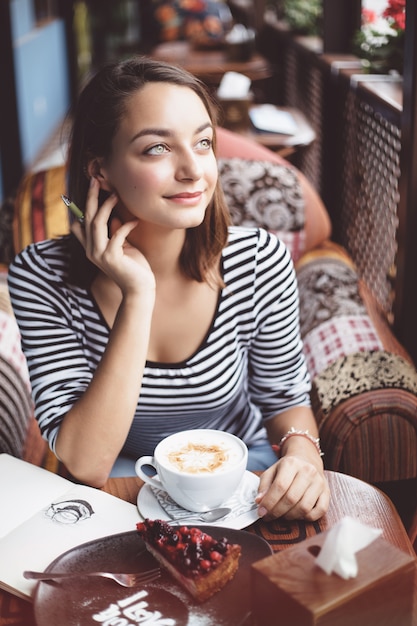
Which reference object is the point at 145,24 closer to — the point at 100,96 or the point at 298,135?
the point at 298,135

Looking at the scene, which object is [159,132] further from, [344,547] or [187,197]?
[344,547]

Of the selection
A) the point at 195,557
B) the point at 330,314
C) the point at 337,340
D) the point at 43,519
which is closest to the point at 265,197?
the point at 330,314

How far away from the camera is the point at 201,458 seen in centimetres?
109

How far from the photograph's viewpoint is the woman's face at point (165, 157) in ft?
4.26

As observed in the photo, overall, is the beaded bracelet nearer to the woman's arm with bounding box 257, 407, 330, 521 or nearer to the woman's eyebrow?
the woman's arm with bounding box 257, 407, 330, 521

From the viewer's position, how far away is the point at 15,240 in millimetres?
2516

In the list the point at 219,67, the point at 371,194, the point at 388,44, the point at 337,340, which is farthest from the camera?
the point at 219,67

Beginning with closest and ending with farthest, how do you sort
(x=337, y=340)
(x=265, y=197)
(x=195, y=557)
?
(x=195, y=557)
(x=337, y=340)
(x=265, y=197)

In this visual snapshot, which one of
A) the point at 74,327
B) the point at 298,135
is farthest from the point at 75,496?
the point at 298,135

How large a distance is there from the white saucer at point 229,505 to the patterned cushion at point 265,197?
134cm

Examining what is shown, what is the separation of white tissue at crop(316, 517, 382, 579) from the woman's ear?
85 cm

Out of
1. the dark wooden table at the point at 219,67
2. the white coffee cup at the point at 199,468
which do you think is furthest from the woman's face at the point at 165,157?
the dark wooden table at the point at 219,67

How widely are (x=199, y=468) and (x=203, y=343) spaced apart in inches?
19.2

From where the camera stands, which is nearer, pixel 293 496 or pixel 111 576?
pixel 111 576
